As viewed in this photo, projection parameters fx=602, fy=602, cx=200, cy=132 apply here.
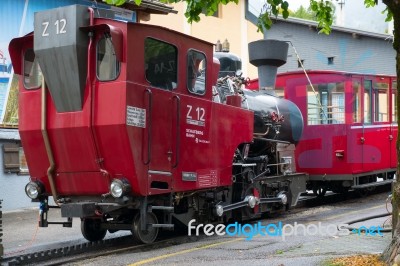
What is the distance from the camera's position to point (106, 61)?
8.16 metres

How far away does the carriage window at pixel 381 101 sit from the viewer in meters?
14.0

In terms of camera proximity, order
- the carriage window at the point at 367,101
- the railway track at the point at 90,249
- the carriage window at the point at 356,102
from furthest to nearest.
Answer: the carriage window at the point at 367,101 → the carriage window at the point at 356,102 → the railway track at the point at 90,249

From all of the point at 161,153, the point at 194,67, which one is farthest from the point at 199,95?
the point at 161,153

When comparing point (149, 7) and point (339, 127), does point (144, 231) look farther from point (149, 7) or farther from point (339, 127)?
point (149, 7)

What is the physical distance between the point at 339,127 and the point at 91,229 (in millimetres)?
6208

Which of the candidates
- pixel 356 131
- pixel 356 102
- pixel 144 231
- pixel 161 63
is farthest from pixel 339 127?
pixel 144 231

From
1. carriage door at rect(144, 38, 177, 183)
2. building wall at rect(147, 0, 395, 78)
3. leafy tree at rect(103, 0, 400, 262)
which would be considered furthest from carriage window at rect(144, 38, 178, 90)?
building wall at rect(147, 0, 395, 78)

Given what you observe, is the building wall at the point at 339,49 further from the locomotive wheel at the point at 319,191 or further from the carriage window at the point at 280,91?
the carriage window at the point at 280,91

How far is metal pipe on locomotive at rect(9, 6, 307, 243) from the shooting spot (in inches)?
315

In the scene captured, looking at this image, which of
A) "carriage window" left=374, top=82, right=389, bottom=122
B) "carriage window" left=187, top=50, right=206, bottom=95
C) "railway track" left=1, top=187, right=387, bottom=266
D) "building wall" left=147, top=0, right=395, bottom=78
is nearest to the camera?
"railway track" left=1, top=187, right=387, bottom=266

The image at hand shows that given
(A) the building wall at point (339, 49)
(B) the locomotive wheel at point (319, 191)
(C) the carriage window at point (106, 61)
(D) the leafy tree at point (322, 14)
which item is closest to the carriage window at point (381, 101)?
(B) the locomotive wheel at point (319, 191)

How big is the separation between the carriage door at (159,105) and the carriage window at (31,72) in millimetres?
1703

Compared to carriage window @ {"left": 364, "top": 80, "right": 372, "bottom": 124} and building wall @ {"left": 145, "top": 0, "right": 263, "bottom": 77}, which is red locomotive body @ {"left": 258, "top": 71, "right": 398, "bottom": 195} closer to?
carriage window @ {"left": 364, "top": 80, "right": 372, "bottom": 124}

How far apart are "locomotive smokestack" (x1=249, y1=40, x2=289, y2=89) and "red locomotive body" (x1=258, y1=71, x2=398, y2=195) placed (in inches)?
38.5
